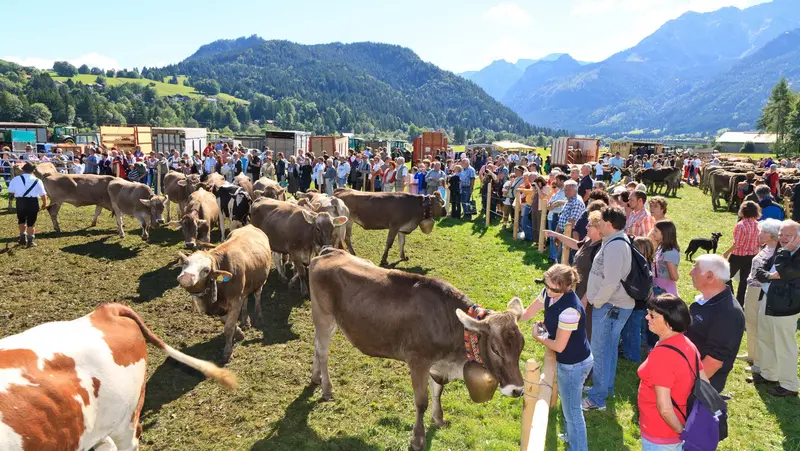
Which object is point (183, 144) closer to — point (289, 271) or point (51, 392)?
point (289, 271)

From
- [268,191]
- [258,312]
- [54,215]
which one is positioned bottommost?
[258,312]

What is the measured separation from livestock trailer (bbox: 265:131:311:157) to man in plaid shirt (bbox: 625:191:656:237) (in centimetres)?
3347

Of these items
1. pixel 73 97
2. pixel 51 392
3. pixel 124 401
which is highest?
pixel 73 97

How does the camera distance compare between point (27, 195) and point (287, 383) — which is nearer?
point (287, 383)

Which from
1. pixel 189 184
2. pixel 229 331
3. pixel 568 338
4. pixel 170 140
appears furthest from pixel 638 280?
pixel 170 140

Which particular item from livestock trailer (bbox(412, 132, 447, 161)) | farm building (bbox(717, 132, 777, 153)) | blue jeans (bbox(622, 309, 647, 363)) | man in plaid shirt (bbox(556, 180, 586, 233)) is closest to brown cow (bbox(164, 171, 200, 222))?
man in plaid shirt (bbox(556, 180, 586, 233))

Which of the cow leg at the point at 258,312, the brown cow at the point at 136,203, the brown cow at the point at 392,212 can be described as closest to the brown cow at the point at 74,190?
the brown cow at the point at 136,203

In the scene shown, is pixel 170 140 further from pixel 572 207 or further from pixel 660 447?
pixel 660 447

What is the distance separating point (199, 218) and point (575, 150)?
37.2 metres

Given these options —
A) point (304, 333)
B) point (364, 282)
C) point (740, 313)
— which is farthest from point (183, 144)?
point (740, 313)

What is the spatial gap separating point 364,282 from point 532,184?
10.1 meters

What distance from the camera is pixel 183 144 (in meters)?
37.7

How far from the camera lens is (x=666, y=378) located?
349 cm

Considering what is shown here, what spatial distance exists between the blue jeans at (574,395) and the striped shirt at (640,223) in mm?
4119
